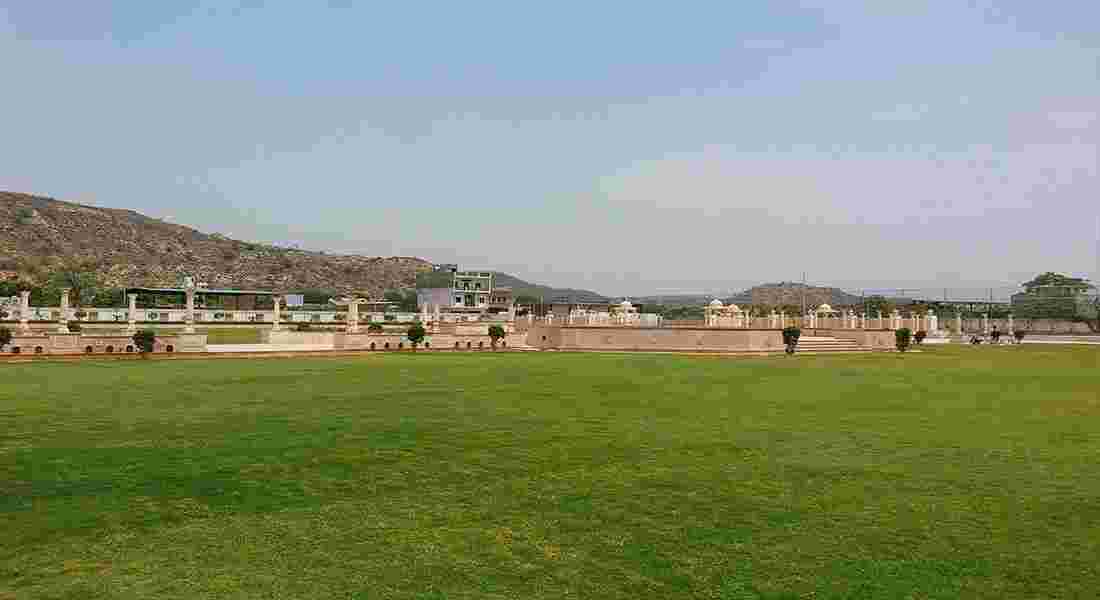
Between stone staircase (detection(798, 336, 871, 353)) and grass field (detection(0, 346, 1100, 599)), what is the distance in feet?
72.6

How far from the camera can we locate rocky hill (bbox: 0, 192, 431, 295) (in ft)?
346

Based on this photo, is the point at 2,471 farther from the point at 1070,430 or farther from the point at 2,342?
the point at 2,342

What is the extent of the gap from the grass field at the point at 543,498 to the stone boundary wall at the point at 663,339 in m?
19.6

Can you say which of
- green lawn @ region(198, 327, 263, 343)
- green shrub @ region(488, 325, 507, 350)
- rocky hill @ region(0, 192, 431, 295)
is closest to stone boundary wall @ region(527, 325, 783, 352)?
green shrub @ region(488, 325, 507, 350)

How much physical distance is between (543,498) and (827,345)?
109 ft

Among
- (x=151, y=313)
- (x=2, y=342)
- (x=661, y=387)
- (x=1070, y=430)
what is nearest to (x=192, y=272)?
(x=151, y=313)

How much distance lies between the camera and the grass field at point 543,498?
4.33m

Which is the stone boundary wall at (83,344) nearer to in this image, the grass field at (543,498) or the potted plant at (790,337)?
the grass field at (543,498)

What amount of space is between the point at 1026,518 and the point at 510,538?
397 centimetres

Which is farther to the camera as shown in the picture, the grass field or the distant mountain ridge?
the distant mountain ridge

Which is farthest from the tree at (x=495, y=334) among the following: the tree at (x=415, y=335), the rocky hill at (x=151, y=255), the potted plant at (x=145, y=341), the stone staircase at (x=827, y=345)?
the rocky hill at (x=151, y=255)

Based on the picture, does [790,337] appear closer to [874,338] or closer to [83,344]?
[874,338]

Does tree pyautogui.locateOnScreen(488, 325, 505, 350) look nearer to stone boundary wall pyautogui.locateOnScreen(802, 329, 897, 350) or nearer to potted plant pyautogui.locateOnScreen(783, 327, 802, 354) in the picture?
potted plant pyautogui.locateOnScreen(783, 327, 802, 354)

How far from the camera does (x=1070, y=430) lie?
9.87m
